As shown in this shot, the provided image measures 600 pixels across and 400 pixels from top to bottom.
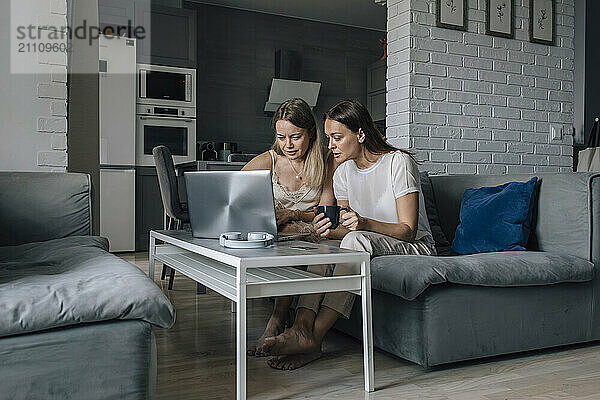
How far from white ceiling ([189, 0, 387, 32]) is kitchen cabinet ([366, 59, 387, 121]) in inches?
21.3

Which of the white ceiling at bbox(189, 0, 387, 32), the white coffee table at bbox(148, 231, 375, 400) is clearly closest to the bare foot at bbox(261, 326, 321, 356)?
the white coffee table at bbox(148, 231, 375, 400)

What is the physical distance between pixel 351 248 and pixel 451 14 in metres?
2.24

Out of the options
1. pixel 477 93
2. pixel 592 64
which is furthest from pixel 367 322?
pixel 592 64

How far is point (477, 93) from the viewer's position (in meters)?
4.03

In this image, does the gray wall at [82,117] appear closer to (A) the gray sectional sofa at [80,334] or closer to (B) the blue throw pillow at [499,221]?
(A) the gray sectional sofa at [80,334]

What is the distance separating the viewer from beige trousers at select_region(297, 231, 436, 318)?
2.23m

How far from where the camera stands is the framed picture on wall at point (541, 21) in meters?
4.16

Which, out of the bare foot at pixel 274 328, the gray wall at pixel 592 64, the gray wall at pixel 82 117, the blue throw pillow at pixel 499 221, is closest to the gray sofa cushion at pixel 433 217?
the blue throw pillow at pixel 499 221

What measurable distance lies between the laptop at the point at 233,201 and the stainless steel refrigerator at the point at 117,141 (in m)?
3.73

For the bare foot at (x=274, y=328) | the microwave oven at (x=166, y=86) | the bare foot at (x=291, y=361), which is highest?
the microwave oven at (x=166, y=86)

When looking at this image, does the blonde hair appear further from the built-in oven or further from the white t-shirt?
the built-in oven

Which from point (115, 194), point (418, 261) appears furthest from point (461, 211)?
point (115, 194)

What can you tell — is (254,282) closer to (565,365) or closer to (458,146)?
(565,365)

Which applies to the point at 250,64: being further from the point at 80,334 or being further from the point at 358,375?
the point at 80,334
